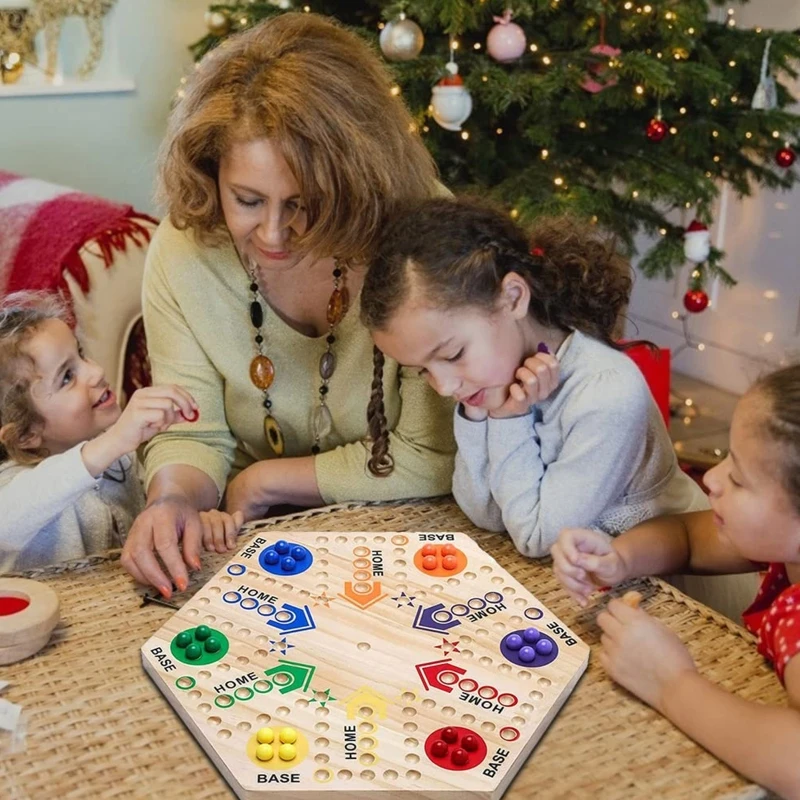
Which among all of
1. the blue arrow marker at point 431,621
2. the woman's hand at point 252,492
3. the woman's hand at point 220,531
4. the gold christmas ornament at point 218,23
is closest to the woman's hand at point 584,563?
the blue arrow marker at point 431,621

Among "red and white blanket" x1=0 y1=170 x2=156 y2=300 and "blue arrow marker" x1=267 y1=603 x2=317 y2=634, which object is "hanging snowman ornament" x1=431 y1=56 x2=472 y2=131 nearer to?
"red and white blanket" x1=0 y1=170 x2=156 y2=300

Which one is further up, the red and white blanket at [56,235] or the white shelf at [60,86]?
the white shelf at [60,86]

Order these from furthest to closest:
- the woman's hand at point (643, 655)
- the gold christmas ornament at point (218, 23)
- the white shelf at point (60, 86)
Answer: the white shelf at point (60, 86) → the gold christmas ornament at point (218, 23) → the woman's hand at point (643, 655)

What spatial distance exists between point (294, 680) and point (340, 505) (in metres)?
0.36

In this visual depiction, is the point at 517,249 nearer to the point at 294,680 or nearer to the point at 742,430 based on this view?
the point at 742,430

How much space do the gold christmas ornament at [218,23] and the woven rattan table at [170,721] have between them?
6.13 feet

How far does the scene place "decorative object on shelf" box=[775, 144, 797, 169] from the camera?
7.47 feet

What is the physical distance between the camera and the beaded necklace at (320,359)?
4.50ft

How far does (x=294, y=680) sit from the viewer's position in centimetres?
88

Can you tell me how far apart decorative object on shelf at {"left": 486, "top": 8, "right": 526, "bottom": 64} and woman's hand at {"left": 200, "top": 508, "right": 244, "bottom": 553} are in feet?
4.29

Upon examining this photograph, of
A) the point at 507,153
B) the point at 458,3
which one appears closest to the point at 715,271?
the point at 507,153

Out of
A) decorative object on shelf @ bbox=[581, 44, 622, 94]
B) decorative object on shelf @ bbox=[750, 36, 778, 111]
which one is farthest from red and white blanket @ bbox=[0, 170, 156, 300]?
decorative object on shelf @ bbox=[750, 36, 778, 111]

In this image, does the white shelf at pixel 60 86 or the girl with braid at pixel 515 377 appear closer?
the girl with braid at pixel 515 377

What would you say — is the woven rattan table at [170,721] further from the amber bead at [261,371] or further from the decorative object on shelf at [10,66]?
the decorative object on shelf at [10,66]
